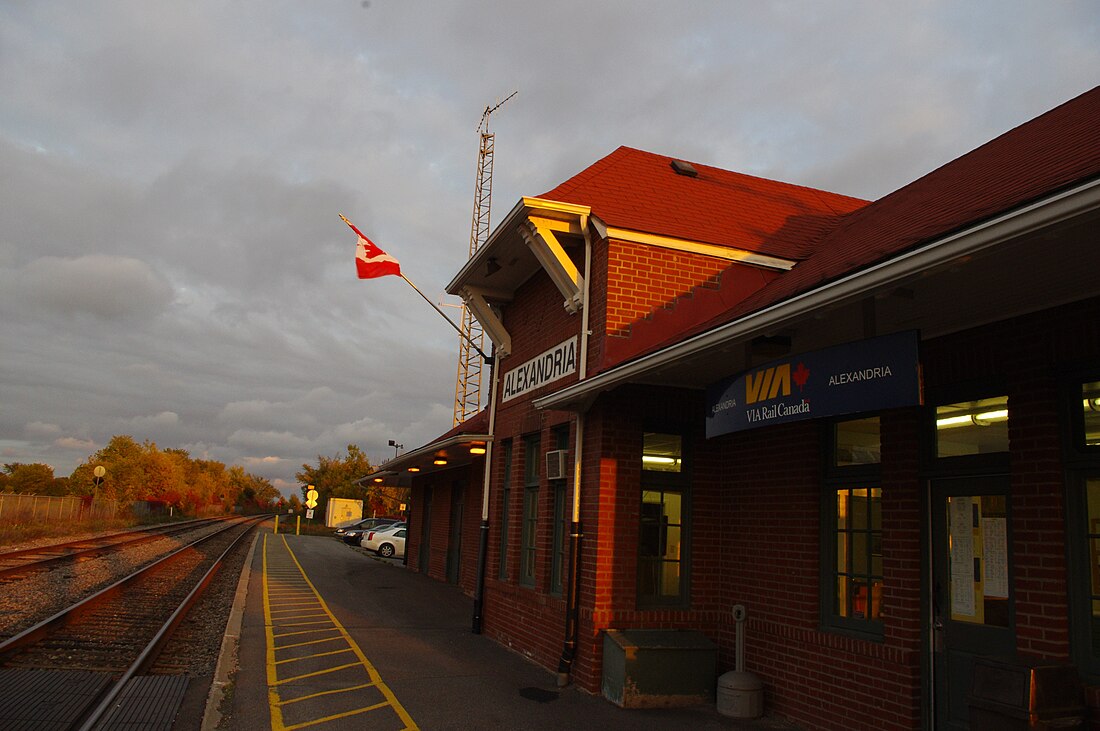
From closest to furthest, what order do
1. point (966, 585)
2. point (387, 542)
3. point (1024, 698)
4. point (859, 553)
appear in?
point (1024, 698) → point (966, 585) → point (859, 553) → point (387, 542)

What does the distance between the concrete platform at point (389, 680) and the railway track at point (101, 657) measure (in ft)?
2.62

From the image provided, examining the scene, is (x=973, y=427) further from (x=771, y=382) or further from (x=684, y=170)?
(x=684, y=170)

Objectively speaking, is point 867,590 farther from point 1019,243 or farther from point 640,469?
point 1019,243

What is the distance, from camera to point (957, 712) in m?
5.79

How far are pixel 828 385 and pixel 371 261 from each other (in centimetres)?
1265

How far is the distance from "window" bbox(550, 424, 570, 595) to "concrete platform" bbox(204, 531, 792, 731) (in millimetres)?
1113

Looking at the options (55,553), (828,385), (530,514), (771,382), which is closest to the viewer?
(828,385)

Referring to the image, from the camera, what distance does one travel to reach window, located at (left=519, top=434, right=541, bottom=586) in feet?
37.0

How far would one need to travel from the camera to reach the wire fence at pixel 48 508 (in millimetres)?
40500

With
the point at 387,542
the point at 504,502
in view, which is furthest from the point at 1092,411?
the point at 387,542

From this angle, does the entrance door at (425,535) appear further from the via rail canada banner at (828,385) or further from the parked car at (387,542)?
the via rail canada banner at (828,385)

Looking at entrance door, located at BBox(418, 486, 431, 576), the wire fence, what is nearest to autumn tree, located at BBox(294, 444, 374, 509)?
the wire fence

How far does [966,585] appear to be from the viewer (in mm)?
5836

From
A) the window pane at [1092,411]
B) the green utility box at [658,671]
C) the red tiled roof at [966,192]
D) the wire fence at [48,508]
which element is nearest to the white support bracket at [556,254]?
the red tiled roof at [966,192]
